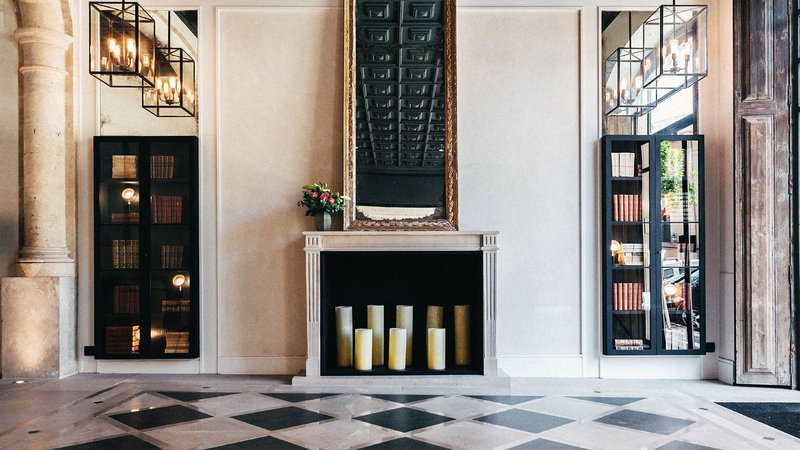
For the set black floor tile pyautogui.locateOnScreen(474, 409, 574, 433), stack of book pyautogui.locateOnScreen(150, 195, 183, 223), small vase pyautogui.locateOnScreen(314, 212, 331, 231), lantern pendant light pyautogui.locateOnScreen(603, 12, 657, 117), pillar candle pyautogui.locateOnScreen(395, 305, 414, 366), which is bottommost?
black floor tile pyautogui.locateOnScreen(474, 409, 574, 433)

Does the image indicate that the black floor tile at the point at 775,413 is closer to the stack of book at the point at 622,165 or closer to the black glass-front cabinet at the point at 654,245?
the black glass-front cabinet at the point at 654,245

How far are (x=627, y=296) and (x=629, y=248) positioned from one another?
426mm

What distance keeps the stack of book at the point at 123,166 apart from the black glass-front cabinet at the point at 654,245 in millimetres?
4246

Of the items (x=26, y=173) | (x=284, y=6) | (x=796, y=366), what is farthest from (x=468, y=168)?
(x=26, y=173)

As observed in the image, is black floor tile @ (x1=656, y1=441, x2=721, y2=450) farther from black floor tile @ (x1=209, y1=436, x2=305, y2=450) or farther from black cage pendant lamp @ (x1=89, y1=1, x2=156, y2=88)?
black cage pendant lamp @ (x1=89, y1=1, x2=156, y2=88)

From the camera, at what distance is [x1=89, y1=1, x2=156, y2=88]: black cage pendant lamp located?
4074 mm

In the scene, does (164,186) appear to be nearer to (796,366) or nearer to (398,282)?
(398,282)

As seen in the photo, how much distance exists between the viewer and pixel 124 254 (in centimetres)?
518

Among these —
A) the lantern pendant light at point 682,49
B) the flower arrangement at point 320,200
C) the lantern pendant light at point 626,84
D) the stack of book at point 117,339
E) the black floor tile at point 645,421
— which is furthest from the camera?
the stack of book at point 117,339

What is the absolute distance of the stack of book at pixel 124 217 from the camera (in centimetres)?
518

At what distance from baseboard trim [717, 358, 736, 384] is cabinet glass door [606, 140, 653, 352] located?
672 millimetres

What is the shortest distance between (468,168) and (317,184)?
138 cm

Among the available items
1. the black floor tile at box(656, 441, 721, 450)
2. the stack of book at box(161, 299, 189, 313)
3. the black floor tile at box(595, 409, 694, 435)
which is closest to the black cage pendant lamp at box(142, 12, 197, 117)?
the stack of book at box(161, 299, 189, 313)

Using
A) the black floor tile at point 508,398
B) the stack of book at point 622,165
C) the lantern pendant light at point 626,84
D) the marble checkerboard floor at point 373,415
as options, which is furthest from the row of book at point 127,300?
the lantern pendant light at point 626,84
